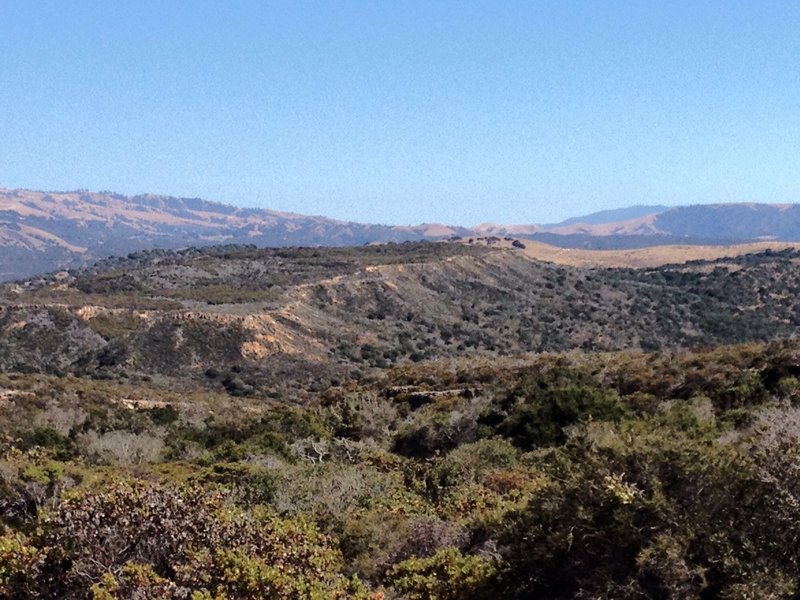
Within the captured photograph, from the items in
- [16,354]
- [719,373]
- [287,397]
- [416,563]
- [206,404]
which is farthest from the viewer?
[16,354]

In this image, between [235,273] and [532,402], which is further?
[235,273]

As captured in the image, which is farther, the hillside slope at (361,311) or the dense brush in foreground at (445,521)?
the hillside slope at (361,311)

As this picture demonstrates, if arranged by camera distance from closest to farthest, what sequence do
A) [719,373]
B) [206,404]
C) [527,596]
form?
[527,596] → [719,373] → [206,404]

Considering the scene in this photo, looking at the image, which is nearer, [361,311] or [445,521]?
[445,521]

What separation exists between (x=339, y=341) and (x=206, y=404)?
79.4 ft

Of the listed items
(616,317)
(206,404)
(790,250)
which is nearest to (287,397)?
(206,404)

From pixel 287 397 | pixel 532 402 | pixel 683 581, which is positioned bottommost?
pixel 287 397

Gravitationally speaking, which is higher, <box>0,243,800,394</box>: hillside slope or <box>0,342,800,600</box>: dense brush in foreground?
<box>0,342,800,600</box>: dense brush in foreground

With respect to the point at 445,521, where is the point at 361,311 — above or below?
below

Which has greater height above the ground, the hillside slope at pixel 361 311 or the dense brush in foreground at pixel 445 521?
the dense brush in foreground at pixel 445 521

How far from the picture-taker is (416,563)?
32.6 ft

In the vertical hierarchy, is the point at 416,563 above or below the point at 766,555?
below

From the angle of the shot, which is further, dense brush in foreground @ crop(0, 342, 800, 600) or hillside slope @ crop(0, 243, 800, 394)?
hillside slope @ crop(0, 243, 800, 394)

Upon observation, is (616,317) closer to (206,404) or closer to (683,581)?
(206,404)
